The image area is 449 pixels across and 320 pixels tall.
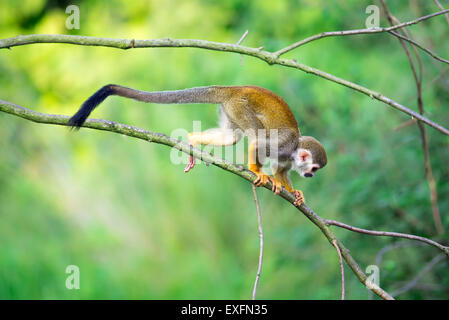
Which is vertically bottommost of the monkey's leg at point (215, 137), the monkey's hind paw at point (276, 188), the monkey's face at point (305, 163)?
the monkey's hind paw at point (276, 188)

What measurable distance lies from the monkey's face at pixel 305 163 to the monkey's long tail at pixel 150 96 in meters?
0.64

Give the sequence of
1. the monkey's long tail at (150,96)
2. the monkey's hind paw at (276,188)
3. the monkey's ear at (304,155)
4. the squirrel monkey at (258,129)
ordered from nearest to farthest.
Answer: the monkey's long tail at (150,96) → the monkey's hind paw at (276,188) → the squirrel monkey at (258,129) → the monkey's ear at (304,155)

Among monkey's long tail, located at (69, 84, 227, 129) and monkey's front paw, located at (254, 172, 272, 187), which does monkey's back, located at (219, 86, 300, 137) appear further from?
monkey's front paw, located at (254, 172, 272, 187)

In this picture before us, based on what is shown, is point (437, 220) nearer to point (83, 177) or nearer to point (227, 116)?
point (227, 116)

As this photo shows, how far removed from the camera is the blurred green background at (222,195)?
438 cm

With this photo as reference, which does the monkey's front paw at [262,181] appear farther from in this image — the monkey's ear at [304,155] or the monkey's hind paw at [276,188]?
the monkey's ear at [304,155]

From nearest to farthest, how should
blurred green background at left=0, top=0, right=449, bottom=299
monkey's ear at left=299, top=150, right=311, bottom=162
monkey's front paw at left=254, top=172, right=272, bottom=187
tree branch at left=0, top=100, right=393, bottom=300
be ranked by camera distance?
tree branch at left=0, top=100, right=393, bottom=300 → monkey's front paw at left=254, top=172, right=272, bottom=187 → monkey's ear at left=299, top=150, right=311, bottom=162 → blurred green background at left=0, top=0, right=449, bottom=299

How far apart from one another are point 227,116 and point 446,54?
→ 8.36 feet

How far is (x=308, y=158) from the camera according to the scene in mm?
3408

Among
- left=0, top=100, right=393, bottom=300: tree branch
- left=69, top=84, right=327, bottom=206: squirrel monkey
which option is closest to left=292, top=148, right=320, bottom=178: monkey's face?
left=69, top=84, right=327, bottom=206: squirrel monkey

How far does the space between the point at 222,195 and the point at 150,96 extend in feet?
10.5

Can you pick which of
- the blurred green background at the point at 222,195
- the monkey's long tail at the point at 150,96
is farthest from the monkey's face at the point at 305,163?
the blurred green background at the point at 222,195

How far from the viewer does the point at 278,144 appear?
3383mm

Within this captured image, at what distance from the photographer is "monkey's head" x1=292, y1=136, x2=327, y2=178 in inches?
133
